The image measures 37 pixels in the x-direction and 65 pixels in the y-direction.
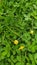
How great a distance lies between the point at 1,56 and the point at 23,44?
299mm

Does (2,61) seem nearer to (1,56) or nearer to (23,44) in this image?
(1,56)

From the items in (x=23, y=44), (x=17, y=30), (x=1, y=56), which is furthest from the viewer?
(x=17, y=30)

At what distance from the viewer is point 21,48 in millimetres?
1945

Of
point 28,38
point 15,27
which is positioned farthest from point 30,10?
point 28,38

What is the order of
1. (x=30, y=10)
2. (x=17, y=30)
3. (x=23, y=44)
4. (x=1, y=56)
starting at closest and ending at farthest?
1. (x=1, y=56)
2. (x=23, y=44)
3. (x=17, y=30)
4. (x=30, y=10)

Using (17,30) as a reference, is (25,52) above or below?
below

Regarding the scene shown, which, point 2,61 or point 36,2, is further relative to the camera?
point 36,2

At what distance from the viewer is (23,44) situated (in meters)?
1.98

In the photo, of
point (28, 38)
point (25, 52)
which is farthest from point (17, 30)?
point (25, 52)

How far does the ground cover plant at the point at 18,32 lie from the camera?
1.88 meters

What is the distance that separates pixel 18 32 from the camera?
2.10 metres

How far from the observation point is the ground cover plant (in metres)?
1.88

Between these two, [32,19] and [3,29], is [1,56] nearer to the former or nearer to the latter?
[3,29]

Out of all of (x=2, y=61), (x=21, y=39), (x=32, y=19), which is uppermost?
(x=32, y=19)
